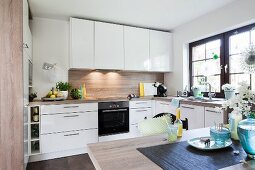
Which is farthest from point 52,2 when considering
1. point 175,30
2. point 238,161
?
point 238,161

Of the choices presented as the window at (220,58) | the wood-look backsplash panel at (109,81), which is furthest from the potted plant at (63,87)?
the window at (220,58)

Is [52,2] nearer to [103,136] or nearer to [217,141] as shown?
[103,136]

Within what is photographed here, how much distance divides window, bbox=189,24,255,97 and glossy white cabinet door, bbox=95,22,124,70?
1.52 meters

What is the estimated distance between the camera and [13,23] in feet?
6.12

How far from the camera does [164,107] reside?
3.33m

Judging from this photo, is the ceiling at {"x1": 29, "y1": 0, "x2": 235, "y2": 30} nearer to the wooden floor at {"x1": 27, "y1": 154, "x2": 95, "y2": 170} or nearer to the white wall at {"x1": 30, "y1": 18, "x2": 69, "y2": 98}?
the white wall at {"x1": 30, "y1": 18, "x2": 69, "y2": 98}

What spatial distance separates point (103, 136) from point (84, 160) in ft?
1.70

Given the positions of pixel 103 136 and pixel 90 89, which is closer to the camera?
pixel 103 136

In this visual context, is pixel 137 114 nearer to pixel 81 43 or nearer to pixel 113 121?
pixel 113 121

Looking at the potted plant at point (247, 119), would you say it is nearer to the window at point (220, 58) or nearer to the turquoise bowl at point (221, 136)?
the turquoise bowl at point (221, 136)

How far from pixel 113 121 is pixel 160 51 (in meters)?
1.85

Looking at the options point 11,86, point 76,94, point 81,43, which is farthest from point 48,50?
point 11,86

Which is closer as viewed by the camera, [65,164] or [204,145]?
[204,145]

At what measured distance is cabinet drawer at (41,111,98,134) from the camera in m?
2.71
